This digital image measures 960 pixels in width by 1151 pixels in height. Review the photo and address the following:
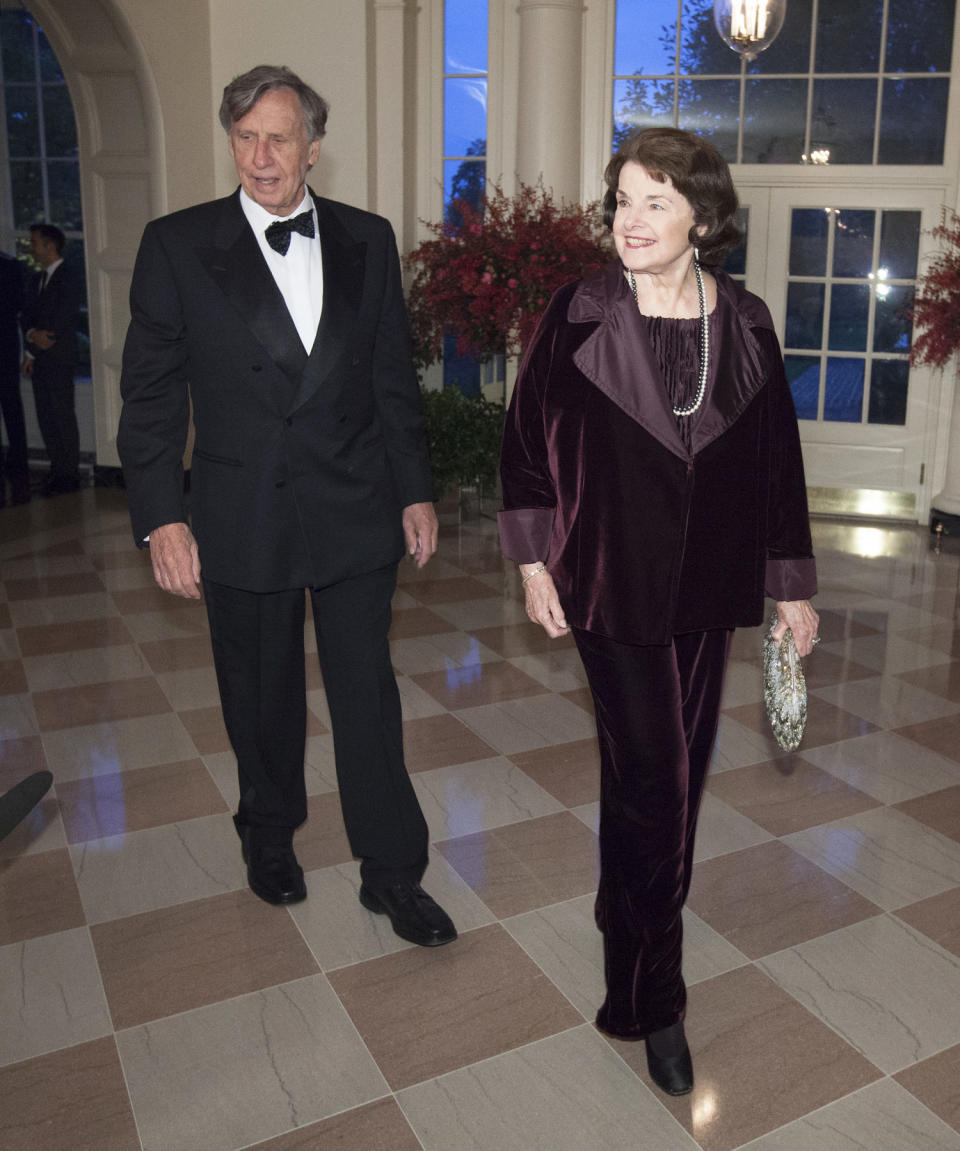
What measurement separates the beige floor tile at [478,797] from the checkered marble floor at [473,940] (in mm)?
12

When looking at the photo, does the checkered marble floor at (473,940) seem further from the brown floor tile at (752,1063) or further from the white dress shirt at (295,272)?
the white dress shirt at (295,272)

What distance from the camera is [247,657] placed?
96.7 inches

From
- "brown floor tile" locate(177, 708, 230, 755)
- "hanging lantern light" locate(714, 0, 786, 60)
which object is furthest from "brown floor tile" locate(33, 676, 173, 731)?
"hanging lantern light" locate(714, 0, 786, 60)

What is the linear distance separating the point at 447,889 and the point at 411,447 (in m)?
1.08

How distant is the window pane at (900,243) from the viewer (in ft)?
22.6

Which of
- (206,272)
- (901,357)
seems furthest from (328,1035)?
(901,357)

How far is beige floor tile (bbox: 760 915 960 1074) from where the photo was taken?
2.21 m

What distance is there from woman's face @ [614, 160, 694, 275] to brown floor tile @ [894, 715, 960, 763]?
2.35 m

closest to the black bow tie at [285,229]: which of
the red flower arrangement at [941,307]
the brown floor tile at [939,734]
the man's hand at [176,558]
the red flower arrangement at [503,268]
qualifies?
the man's hand at [176,558]

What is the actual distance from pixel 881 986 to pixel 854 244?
222 inches

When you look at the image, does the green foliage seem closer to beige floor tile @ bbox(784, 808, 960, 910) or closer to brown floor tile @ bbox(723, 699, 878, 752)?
brown floor tile @ bbox(723, 699, 878, 752)

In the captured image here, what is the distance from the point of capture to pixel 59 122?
8.42 metres

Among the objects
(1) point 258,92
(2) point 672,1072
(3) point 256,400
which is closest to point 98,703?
(3) point 256,400

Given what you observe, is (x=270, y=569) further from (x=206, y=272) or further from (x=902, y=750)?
(x=902, y=750)
